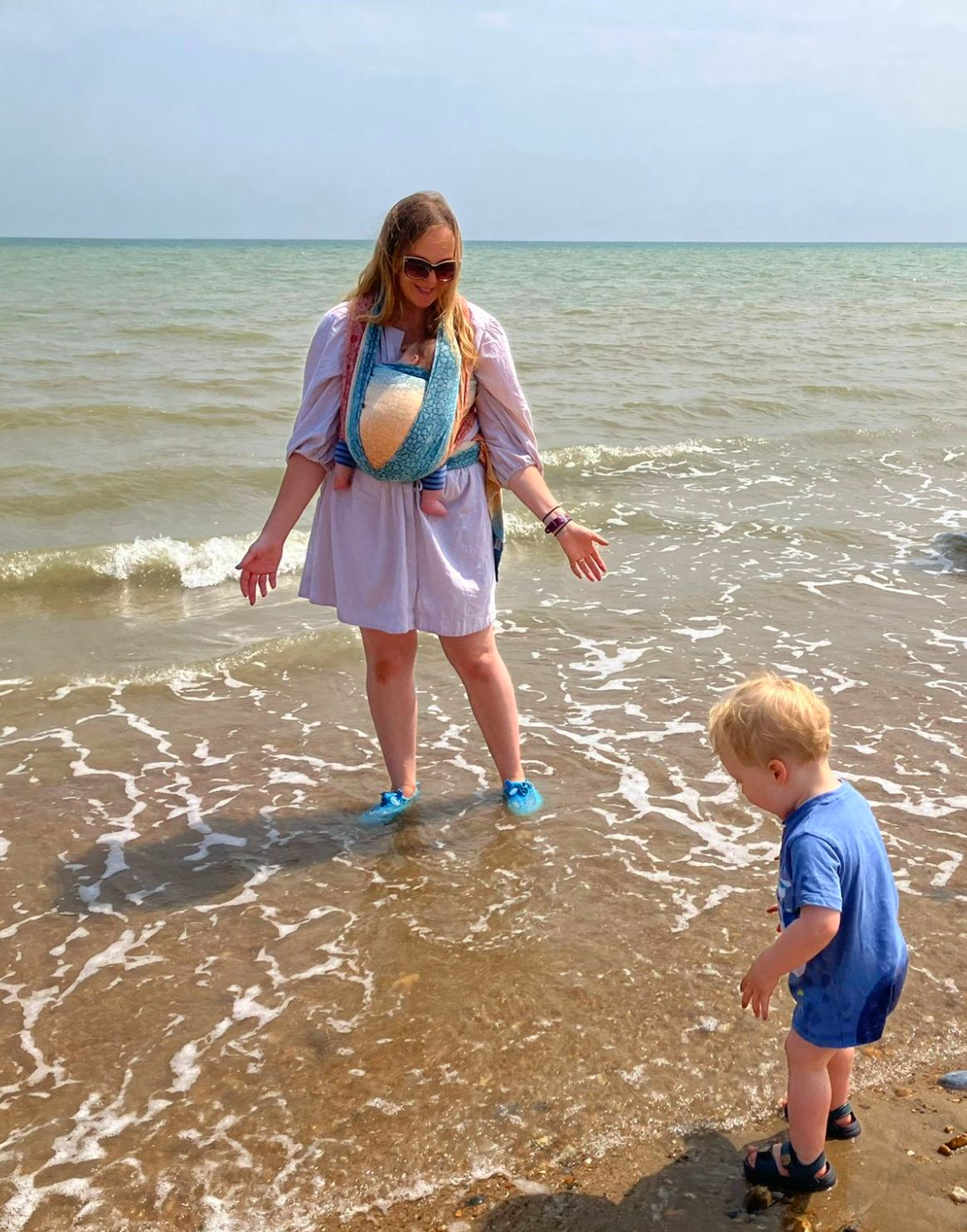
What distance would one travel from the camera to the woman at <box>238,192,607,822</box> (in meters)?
3.81

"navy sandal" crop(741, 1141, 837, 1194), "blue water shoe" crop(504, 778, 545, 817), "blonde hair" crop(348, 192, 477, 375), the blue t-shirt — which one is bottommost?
"blue water shoe" crop(504, 778, 545, 817)

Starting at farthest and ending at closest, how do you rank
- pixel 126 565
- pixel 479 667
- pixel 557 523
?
pixel 126 565
pixel 479 667
pixel 557 523

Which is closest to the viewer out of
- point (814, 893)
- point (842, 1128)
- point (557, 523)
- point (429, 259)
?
point (814, 893)

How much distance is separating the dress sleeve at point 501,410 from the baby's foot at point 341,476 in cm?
49

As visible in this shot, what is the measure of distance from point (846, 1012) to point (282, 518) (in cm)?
241

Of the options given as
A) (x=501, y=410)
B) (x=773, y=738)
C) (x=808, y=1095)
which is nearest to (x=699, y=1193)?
(x=808, y=1095)

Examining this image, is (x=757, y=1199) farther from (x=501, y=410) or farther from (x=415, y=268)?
(x=415, y=268)

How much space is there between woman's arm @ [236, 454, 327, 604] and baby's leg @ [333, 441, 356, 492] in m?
0.07

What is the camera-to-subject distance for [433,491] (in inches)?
157

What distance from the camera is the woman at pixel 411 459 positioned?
12.5 ft

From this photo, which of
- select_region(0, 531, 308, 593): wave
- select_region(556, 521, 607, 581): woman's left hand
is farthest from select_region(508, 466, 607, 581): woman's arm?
select_region(0, 531, 308, 593): wave

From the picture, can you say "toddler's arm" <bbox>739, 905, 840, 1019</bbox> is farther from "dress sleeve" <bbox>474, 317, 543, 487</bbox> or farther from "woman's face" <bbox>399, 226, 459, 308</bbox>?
"woman's face" <bbox>399, 226, 459, 308</bbox>

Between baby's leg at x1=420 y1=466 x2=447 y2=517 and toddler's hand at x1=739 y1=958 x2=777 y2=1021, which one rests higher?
baby's leg at x1=420 y1=466 x2=447 y2=517

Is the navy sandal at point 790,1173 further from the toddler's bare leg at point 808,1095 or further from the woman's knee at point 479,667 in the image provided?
the woman's knee at point 479,667
